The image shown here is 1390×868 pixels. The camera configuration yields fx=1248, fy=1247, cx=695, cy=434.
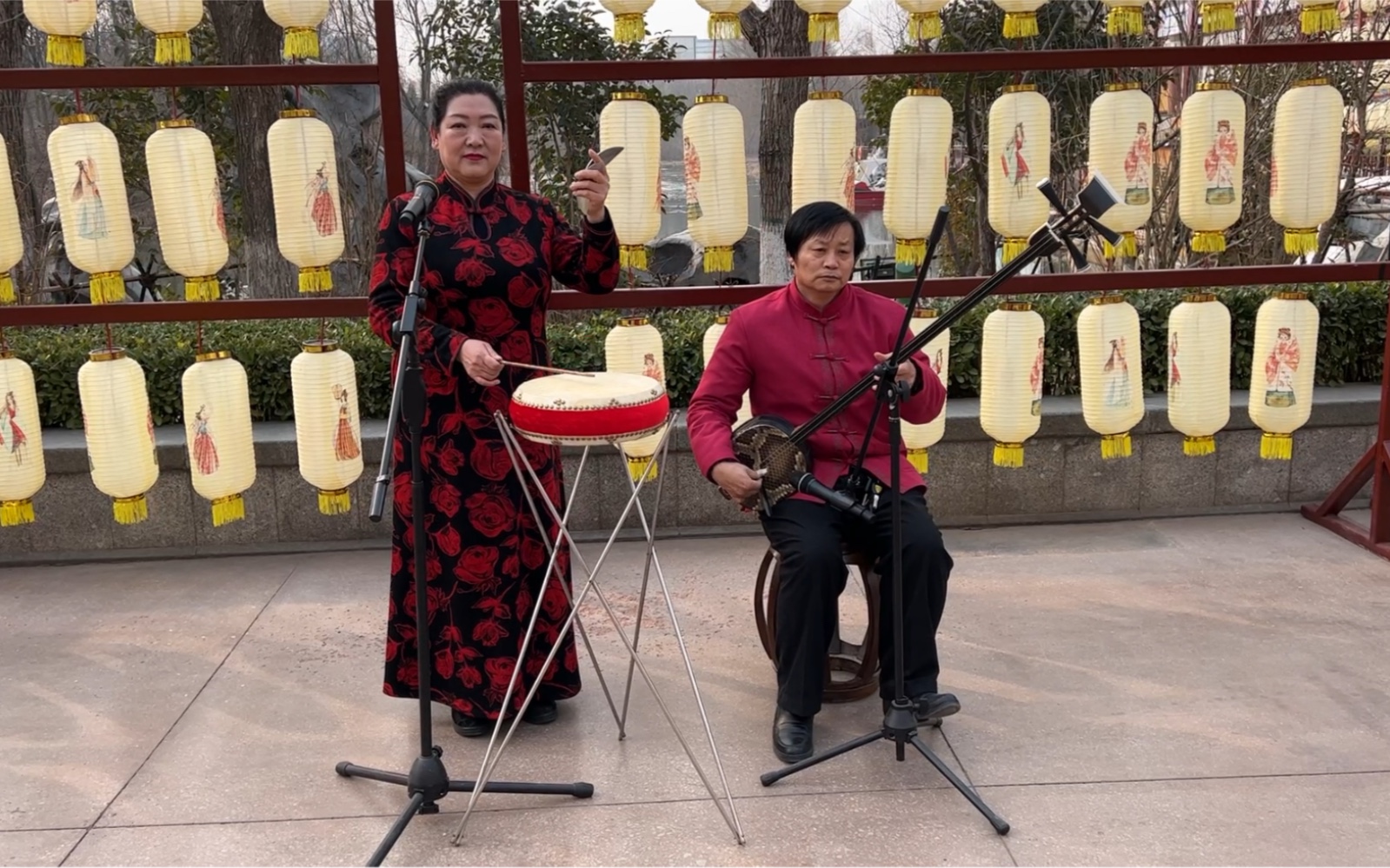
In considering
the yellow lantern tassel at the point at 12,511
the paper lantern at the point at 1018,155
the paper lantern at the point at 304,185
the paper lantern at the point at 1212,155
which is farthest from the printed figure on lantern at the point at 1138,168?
the yellow lantern tassel at the point at 12,511

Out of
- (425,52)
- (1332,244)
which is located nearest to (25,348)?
(425,52)

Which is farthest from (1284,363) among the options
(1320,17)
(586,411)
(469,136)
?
(469,136)

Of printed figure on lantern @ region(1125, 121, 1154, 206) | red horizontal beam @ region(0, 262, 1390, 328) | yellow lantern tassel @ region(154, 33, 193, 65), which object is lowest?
red horizontal beam @ region(0, 262, 1390, 328)

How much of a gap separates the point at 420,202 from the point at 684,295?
1465 mm

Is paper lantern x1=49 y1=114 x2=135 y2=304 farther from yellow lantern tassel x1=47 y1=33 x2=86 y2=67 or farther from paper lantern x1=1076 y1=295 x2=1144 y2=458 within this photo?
paper lantern x1=1076 y1=295 x2=1144 y2=458

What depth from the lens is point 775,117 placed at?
6219 millimetres

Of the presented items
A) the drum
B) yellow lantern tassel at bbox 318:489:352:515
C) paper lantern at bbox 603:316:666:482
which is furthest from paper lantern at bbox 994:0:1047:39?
yellow lantern tassel at bbox 318:489:352:515

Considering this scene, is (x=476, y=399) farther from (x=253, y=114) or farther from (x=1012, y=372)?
(x=253, y=114)

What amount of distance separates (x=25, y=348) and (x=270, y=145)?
2.27 m

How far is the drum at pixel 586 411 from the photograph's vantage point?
252 centimetres

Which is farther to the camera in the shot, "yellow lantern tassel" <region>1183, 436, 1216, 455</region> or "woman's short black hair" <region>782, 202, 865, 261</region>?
"yellow lantern tassel" <region>1183, 436, 1216, 455</region>

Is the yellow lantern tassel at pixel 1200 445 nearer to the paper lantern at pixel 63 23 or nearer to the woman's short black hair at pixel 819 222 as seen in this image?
the woman's short black hair at pixel 819 222

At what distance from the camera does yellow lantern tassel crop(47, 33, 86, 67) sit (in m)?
3.47

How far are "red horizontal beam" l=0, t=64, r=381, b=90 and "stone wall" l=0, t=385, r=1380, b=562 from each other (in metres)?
1.46
